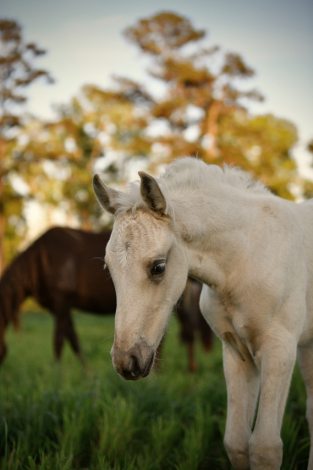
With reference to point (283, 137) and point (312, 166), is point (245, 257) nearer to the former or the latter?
point (312, 166)

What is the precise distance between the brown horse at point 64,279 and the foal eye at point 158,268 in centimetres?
428

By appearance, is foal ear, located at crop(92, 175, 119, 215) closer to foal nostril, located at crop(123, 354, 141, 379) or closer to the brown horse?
foal nostril, located at crop(123, 354, 141, 379)

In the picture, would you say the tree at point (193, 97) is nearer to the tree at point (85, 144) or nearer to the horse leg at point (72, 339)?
the tree at point (85, 144)

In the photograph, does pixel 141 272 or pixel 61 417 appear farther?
pixel 61 417

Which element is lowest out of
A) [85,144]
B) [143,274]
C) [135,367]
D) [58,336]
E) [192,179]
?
[58,336]

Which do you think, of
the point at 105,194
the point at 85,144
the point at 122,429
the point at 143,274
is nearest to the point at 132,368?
the point at 143,274

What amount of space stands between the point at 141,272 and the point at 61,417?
6.61ft

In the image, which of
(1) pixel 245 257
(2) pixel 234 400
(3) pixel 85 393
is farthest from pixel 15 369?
(1) pixel 245 257

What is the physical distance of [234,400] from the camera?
2.36 meters

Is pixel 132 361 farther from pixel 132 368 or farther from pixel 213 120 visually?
pixel 213 120

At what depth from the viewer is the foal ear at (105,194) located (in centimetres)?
218

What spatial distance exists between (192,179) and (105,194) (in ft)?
1.94

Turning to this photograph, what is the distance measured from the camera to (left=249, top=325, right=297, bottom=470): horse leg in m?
2.02

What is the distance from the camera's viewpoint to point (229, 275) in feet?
7.54
